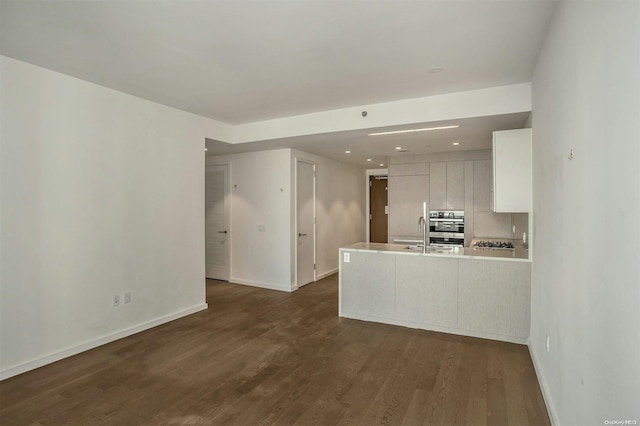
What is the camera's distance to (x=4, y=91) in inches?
117

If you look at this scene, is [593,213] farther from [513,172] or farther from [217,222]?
[217,222]

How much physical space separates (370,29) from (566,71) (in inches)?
50.4

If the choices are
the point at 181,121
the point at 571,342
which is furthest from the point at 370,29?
the point at 181,121

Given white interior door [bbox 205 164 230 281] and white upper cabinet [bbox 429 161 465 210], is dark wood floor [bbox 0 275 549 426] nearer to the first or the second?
white interior door [bbox 205 164 230 281]

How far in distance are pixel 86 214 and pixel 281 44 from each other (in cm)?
258

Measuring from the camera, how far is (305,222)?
6473 millimetres

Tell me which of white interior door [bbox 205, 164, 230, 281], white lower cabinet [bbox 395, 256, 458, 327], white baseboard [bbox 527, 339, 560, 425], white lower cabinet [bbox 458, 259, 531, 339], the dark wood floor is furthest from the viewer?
white interior door [bbox 205, 164, 230, 281]

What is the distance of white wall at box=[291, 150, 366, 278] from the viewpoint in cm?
691

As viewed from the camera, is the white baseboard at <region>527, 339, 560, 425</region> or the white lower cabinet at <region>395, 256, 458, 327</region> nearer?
the white baseboard at <region>527, 339, 560, 425</region>

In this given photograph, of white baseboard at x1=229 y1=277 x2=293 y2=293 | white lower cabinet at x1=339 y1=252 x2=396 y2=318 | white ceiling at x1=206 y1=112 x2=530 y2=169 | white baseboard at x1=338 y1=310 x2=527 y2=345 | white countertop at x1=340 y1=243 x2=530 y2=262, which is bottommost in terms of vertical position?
white baseboard at x1=338 y1=310 x2=527 y2=345

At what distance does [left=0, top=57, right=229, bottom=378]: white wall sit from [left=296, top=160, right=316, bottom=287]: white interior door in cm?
190

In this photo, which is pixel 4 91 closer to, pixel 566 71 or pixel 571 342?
pixel 566 71

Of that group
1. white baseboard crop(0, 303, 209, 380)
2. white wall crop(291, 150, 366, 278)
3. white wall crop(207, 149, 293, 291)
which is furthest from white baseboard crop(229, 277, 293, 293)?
white baseboard crop(0, 303, 209, 380)

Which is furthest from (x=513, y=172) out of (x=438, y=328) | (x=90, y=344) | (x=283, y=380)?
(x=90, y=344)
